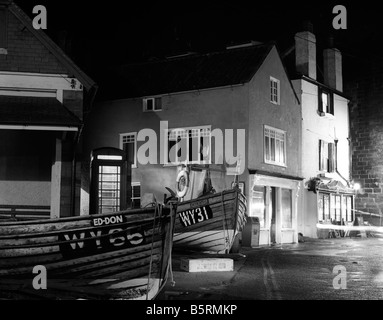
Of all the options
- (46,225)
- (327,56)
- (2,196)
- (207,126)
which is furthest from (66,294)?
(327,56)

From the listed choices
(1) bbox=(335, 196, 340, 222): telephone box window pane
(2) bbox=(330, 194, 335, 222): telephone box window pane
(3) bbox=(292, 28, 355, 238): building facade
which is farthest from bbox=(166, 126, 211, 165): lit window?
(1) bbox=(335, 196, 340, 222): telephone box window pane

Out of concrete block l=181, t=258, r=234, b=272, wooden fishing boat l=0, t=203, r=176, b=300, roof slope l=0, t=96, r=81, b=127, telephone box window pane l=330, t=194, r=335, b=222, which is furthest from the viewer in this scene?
telephone box window pane l=330, t=194, r=335, b=222

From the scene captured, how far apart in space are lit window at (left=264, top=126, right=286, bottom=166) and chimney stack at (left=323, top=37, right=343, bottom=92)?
8468 mm

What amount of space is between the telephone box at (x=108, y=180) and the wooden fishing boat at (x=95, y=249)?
792 cm

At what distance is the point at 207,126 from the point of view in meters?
27.3

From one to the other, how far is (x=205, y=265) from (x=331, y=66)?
24.3m

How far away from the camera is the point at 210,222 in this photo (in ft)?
63.9

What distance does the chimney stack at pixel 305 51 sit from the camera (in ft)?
107

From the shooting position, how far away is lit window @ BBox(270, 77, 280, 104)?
95.1ft

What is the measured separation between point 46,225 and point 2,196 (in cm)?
1013

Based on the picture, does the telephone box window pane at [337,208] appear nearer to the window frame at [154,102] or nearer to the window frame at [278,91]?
the window frame at [278,91]

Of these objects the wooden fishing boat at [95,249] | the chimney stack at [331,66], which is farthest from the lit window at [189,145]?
the wooden fishing boat at [95,249]

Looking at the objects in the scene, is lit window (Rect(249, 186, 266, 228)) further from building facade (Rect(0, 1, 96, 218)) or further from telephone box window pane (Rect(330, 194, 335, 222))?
building facade (Rect(0, 1, 96, 218))

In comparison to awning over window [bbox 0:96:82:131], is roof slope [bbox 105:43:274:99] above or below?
above
